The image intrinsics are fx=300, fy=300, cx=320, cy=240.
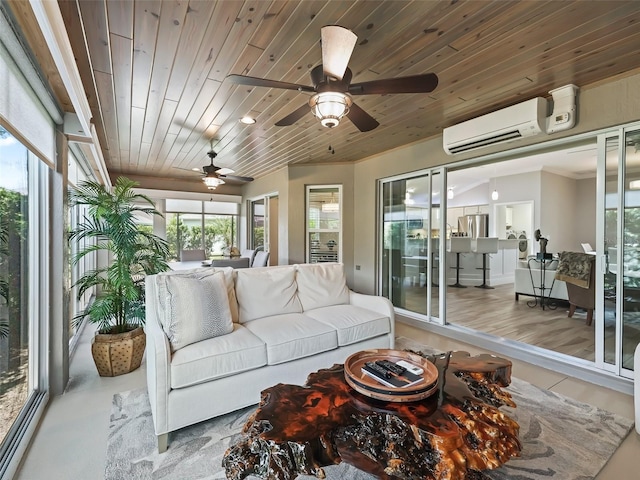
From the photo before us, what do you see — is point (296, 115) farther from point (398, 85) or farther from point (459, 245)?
point (459, 245)

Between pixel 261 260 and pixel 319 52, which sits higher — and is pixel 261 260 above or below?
below

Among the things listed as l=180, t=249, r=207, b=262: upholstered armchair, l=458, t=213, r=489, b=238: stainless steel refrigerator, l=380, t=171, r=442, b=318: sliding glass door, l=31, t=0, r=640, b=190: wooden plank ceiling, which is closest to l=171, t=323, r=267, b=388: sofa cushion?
l=31, t=0, r=640, b=190: wooden plank ceiling

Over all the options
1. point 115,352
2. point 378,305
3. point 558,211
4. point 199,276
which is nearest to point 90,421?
point 115,352

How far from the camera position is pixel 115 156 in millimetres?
5039

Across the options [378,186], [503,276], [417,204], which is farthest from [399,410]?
[503,276]

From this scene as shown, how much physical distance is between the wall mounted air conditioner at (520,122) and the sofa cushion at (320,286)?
206cm

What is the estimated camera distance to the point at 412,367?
1.67m

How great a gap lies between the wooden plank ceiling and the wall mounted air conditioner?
0.35ft

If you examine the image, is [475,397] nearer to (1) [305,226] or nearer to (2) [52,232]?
(2) [52,232]

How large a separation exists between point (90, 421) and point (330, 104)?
2678 mm

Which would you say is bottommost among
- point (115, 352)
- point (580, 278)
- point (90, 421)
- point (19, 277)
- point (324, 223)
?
point (90, 421)

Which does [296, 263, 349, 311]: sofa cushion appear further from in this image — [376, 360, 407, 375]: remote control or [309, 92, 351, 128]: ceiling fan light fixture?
[309, 92, 351, 128]: ceiling fan light fixture

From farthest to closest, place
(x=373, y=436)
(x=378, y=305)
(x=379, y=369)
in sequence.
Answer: (x=378, y=305), (x=379, y=369), (x=373, y=436)

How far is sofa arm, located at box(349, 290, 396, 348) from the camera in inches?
113
